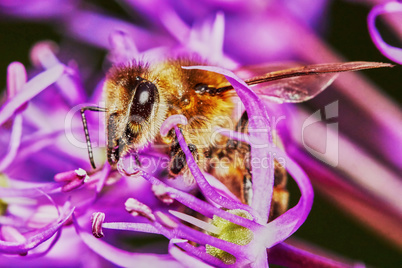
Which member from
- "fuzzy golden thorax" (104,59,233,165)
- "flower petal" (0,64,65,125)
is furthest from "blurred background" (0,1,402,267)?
"fuzzy golden thorax" (104,59,233,165)

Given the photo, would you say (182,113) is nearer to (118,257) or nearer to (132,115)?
(132,115)

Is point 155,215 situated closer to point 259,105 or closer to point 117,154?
point 117,154

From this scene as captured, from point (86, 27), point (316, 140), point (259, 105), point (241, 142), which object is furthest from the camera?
point (86, 27)

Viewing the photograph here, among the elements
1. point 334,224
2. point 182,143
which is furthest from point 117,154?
point 334,224

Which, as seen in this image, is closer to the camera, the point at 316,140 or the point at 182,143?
the point at 182,143

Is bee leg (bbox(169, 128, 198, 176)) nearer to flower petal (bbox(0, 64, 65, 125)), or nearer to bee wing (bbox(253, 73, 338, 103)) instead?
bee wing (bbox(253, 73, 338, 103))

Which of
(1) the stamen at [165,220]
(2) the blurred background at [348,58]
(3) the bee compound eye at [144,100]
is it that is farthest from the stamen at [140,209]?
(2) the blurred background at [348,58]

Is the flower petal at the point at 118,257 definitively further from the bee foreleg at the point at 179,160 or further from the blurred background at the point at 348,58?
the blurred background at the point at 348,58
